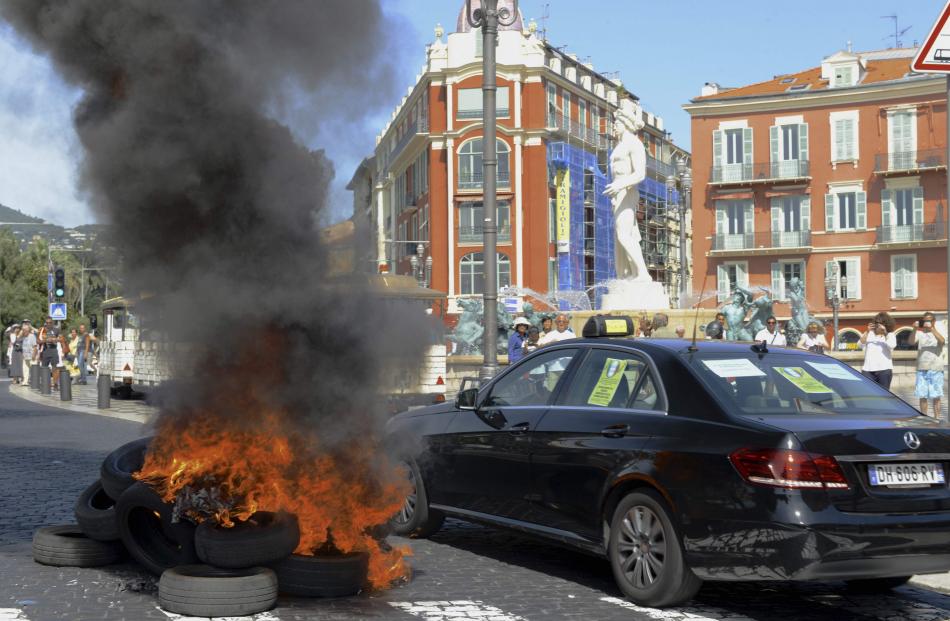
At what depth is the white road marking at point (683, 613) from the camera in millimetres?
6258

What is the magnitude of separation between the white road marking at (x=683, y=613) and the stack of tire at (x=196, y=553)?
144 centimetres

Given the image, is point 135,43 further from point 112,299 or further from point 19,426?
point 19,426

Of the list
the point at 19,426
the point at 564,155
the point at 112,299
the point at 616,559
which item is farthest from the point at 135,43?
the point at 564,155

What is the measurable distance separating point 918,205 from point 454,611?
61422 millimetres

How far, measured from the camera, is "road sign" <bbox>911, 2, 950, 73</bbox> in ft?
24.8

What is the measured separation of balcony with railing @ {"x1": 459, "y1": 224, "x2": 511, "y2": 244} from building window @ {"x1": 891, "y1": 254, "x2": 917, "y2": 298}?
2128cm

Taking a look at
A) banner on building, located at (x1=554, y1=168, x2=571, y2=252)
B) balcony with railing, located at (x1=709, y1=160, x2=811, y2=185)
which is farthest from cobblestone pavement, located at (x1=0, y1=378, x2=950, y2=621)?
banner on building, located at (x1=554, y1=168, x2=571, y2=252)

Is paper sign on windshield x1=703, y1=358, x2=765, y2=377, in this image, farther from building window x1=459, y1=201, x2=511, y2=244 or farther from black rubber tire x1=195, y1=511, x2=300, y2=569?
building window x1=459, y1=201, x2=511, y2=244

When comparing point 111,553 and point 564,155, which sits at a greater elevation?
point 564,155

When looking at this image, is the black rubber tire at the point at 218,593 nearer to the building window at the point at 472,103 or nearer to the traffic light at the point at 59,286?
the traffic light at the point at 59,286

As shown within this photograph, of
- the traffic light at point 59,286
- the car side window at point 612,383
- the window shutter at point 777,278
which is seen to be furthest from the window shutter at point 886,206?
the car side window at point 612,383

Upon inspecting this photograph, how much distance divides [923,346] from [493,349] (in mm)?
6181

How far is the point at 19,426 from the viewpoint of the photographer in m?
20.0

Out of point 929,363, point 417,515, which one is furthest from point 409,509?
point 929,363
